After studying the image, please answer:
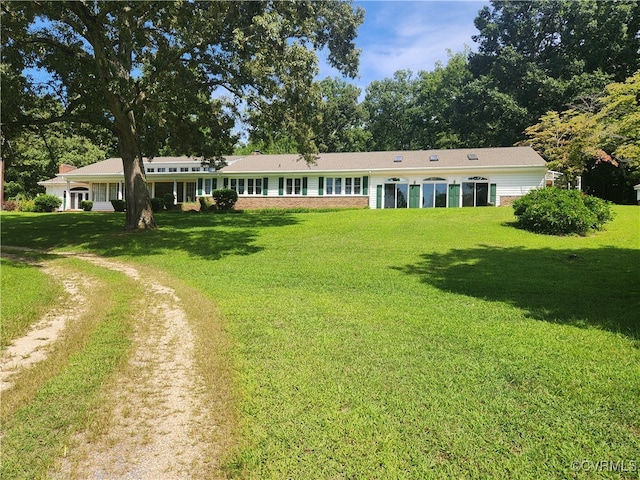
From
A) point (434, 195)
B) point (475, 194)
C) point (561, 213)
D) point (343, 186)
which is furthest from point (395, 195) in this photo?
point (561, 213)

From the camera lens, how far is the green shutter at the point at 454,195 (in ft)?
91.1

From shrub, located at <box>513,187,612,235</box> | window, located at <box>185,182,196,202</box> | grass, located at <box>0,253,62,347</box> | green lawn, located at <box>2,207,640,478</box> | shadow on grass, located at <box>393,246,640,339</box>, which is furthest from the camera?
window, located at <box>185,182,196,202</box>

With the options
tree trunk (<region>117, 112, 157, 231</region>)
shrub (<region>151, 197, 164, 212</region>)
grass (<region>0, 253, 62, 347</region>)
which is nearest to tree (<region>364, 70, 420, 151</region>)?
shrub (<region>151, 197, 164, 212</region>)

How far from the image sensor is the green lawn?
2.72 metres

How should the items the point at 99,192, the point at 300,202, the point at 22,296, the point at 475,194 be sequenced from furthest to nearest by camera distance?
the point at 99,192
the point at 300,202
the point at 475,194
the point at 22,296

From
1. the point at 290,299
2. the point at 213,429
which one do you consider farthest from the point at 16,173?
the point at 213,429

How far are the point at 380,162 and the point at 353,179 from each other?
8.05 ft

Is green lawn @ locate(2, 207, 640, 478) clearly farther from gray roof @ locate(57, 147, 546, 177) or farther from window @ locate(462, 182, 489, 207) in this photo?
gray roof @ locate(57, 147, 546, 177)

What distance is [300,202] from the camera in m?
30.6

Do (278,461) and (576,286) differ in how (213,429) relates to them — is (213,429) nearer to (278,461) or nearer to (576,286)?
(278,461)

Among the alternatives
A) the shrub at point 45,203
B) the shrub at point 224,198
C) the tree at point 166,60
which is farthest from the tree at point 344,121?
the tree at point 166,60

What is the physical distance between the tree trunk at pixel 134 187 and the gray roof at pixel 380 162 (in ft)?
38.6

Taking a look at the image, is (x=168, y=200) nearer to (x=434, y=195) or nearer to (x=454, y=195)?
(x=434, y=195)

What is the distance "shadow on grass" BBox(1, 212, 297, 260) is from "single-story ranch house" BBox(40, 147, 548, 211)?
11.7m
